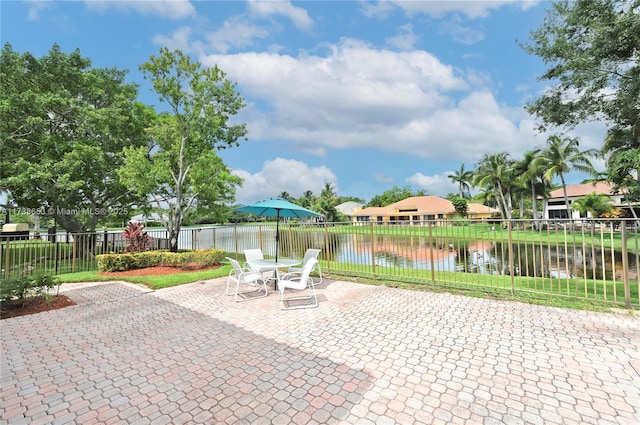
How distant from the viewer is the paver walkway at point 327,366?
2691mm

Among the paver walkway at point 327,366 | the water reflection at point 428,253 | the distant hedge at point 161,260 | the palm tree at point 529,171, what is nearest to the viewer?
the paver walkway at point 327,366

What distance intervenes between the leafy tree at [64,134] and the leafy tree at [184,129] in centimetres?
270

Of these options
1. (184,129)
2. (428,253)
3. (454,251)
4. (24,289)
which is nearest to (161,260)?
(24,289)

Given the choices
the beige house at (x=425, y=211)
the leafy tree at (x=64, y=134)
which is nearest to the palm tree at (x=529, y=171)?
→ the beige house at (x=425, y=211)

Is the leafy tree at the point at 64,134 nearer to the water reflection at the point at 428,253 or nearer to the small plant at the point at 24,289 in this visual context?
the small plant at the point at 24,289

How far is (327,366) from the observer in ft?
11.5

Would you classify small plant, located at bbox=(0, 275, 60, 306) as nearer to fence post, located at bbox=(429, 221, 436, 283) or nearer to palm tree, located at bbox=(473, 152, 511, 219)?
fence post, located at bbox=(429, 221, 436, 283)

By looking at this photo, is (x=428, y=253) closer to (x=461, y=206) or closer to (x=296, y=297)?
(x=296, y=297)

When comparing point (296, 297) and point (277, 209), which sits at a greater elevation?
point (277, 209)

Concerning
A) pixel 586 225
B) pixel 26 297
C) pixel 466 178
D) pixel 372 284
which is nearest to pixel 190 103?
pixel 26 297

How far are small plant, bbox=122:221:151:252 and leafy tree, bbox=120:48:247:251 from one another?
3.94 ft

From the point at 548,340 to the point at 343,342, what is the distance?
9.31ft

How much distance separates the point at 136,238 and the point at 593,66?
1691 centimetres

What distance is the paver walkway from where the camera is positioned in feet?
8.83
